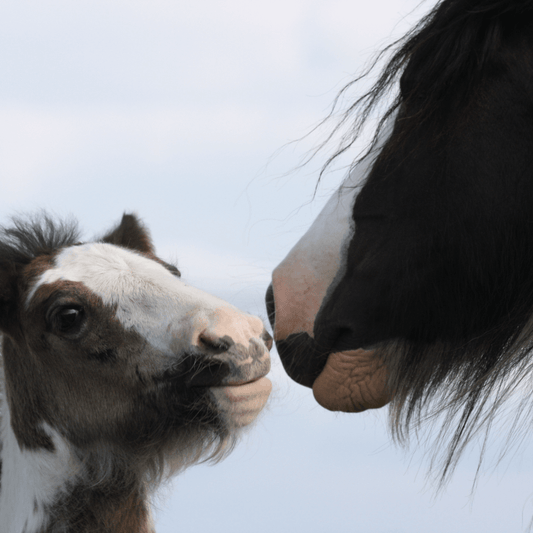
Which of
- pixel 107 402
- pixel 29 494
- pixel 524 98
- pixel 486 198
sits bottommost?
pixel 29 494

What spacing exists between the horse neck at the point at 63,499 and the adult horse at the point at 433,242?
44.2 inches

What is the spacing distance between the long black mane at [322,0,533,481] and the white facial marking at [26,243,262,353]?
0.64 m

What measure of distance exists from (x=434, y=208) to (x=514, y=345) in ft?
1.50

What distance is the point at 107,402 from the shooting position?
2.26 m

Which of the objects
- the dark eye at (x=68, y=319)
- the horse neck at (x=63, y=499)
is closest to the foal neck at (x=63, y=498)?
the horse neck at (x=63, y=499)

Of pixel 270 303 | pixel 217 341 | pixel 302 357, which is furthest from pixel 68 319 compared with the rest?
pixel 302 357

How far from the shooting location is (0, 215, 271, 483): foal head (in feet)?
6.97

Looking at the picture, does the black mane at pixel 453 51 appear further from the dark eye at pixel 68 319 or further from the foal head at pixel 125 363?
the dark eye at pixel 68 319

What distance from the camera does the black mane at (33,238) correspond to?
2621mm

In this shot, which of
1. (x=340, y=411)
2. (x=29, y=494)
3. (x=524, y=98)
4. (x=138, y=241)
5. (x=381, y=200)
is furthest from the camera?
(x=138, y=241)

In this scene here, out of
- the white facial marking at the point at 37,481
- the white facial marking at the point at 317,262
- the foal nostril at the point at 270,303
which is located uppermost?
the white facial marking at the point at 317,262

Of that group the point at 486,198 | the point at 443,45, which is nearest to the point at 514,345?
the point at 486,198

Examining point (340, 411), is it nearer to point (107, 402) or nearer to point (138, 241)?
point (107, 402)

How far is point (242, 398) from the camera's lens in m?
2.12
